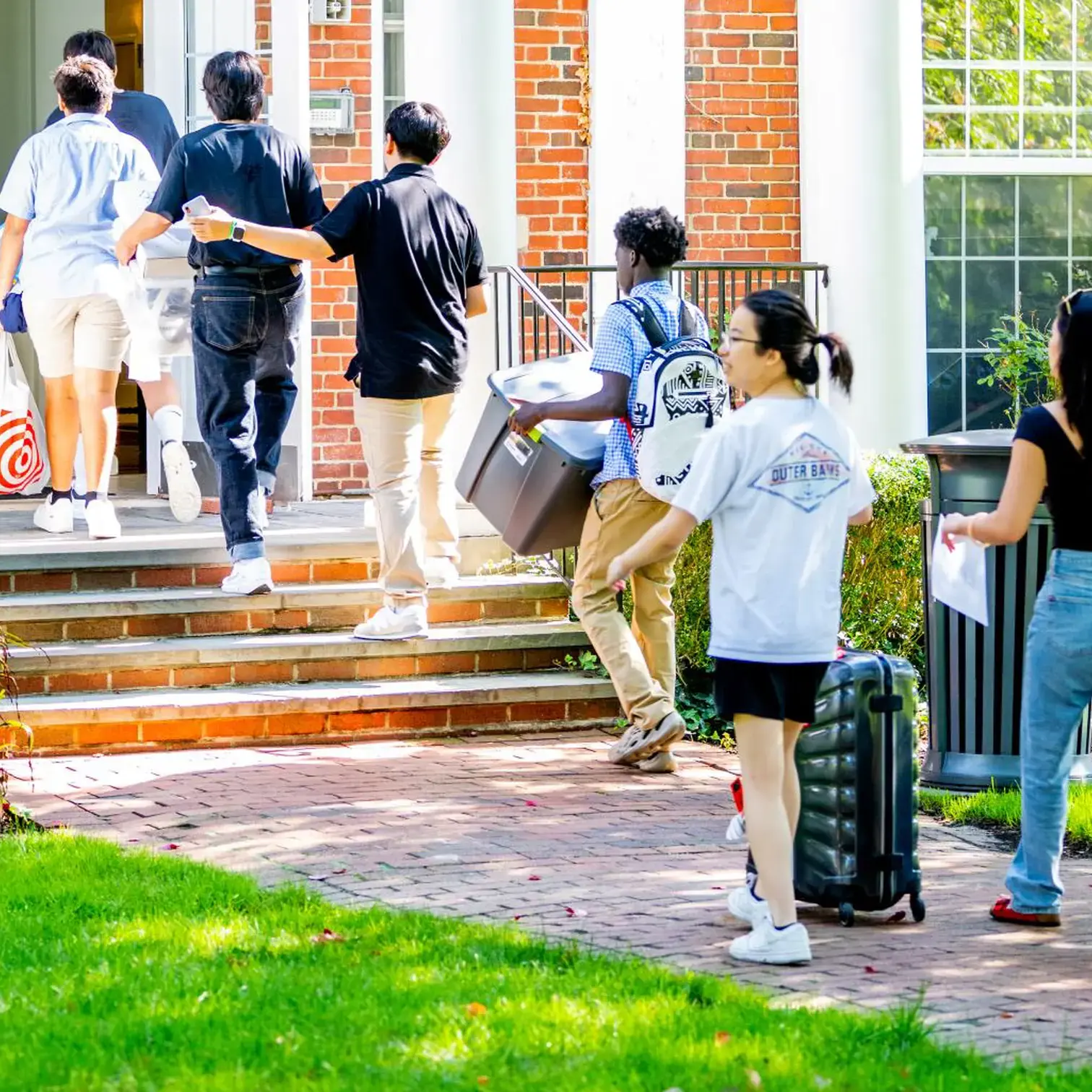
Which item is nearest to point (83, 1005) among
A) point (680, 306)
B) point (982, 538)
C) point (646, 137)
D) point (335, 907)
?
point (335, 907)

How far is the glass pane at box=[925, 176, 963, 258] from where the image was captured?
36.3ft

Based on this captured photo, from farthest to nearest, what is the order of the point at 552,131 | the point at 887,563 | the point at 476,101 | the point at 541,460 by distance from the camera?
1. the point at 552,131
2. the point at 887,563
3. the point at 476,101
4. the point at 541,460

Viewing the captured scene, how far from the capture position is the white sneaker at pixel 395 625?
7805 mm

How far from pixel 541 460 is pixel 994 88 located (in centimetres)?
533

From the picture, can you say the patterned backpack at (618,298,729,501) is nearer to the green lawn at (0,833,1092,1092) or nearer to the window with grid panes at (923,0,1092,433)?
the green lawn at (0,833,1092,1092)

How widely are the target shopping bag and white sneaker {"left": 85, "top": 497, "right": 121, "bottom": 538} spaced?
109cm

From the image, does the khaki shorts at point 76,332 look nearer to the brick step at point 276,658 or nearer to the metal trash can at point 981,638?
the brick step at point 276,658

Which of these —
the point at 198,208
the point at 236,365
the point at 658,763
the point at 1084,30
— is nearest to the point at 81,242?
the point at 236,365

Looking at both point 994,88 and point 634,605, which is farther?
point 994,88

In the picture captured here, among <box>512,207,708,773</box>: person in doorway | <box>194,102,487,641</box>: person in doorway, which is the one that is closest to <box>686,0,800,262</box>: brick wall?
<box>194,102,487,641</box>: person in doorway

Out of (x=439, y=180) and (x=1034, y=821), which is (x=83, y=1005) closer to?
(x=1034, y=821)

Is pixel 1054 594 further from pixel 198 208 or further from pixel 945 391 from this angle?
pixel 945 391

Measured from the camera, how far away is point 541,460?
7.14 metres

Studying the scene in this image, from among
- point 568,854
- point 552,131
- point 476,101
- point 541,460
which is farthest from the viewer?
point 552,131
